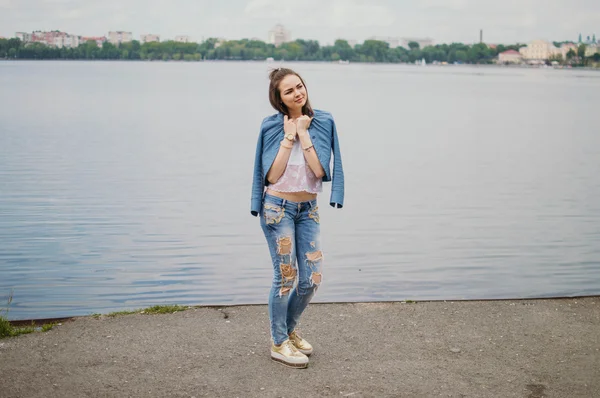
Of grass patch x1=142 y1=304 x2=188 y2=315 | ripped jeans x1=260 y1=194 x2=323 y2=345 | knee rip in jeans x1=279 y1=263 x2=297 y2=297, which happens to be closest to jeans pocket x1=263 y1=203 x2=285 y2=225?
ripped jeans x1=260 y1=194 x2=323 y2=345

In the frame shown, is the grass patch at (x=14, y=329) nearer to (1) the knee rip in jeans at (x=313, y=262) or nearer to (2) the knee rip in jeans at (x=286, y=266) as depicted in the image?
(2) the knee rip in jeans at (x=286, y=266)

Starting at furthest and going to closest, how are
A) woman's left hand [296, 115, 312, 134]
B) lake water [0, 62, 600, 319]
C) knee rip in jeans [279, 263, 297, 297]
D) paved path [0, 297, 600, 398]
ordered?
lake water [0, 62, 600, 319], knee rip in jeans [279, 263, 297, 297], woman's left hand [296, 115, 312, 134], paved path [0, 297, 600, 398]

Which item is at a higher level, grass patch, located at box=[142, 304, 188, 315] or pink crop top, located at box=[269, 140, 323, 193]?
pink crop top, located at box=[269, 140, 323, 193]

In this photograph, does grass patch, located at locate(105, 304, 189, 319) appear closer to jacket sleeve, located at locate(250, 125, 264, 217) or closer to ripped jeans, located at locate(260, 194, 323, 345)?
ripped jeans, located at locate(260, 194, 323, 345)

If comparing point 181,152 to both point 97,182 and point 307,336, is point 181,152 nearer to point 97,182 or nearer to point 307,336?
point 97,182

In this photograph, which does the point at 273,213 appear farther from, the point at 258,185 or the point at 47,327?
the point at 47,327

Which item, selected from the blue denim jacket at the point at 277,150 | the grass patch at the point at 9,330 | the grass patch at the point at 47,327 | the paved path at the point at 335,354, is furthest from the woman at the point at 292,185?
the grass patch at the point at 9,330

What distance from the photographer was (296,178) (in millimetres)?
5277

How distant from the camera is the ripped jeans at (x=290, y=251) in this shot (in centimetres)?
527

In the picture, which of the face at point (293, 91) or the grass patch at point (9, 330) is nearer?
the face at point (293, 91)

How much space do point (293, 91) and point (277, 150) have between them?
13.8 inches

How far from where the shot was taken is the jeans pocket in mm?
5258

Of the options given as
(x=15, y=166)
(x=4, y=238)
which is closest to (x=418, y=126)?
(x=15, y=166)

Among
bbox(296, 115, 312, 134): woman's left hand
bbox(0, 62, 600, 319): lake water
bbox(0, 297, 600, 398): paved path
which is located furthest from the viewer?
bbox(0, 62, 600, 319): lake water
